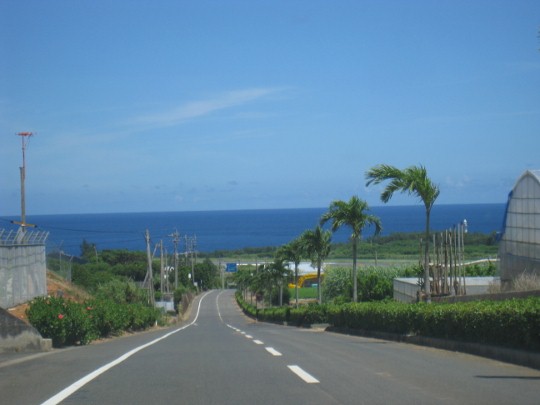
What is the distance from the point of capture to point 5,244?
91.1 feet

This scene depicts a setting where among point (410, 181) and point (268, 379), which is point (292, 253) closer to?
point (410, 181)

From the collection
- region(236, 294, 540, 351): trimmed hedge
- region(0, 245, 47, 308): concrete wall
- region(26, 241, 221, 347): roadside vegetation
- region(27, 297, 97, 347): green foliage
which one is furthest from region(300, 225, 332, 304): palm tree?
region(27, 297, 97, 347): green foliage

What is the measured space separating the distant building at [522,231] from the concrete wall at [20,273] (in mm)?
21038

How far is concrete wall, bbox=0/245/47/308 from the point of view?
90.1 feet

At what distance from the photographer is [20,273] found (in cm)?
3002

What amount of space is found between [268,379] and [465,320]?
22.4ft

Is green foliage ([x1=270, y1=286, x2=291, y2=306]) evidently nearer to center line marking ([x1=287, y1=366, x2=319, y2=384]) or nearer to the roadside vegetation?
the roadside vegetation

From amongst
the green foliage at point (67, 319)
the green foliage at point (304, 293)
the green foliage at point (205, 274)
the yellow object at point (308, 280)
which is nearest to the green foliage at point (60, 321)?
the green foliage at point (67, 319)

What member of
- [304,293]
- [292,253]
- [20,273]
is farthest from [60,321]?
[304,293]

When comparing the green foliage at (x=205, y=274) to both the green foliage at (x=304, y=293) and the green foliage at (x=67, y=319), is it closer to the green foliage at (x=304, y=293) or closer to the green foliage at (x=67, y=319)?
the green foliage at (x=304, y=293)

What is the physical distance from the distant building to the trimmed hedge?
7414mm

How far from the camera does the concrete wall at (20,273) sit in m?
27.5

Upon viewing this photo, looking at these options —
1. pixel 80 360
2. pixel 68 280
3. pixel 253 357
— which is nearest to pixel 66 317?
pixel 80 360

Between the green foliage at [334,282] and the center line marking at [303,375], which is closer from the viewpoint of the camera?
the center line marking at [303,375]
